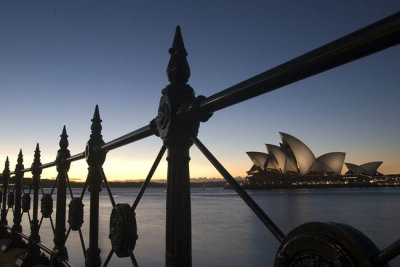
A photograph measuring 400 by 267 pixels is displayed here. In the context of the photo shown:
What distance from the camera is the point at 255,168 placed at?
102188 millimetres

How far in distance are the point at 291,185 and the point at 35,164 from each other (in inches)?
4510

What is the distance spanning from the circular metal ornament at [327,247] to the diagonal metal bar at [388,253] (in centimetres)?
2

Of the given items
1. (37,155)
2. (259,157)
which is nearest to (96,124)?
(37,155)

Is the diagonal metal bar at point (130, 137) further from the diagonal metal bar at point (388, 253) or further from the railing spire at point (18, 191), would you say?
the railing spire at point (18, 191)

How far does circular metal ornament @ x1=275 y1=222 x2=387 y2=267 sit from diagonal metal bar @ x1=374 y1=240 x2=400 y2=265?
2cm

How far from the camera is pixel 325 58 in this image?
3.02ft

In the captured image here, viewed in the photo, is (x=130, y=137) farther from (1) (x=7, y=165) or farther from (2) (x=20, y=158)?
(1) (x=7, y=165)

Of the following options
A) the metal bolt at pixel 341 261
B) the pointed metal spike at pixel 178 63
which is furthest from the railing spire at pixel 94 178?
the metal bolt at pixel 341 261

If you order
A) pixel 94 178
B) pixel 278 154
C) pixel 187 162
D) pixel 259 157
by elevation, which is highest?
pixel 278 154

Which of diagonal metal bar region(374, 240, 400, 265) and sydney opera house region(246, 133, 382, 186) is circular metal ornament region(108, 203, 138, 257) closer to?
diagonal metal bar region(374, 240, 400, 265)

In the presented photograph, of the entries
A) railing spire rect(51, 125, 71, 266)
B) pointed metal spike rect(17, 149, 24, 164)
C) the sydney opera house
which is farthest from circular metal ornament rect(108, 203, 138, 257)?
the sydney opera house

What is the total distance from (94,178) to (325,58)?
237 cm

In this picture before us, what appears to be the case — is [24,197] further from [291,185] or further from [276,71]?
[291,185]

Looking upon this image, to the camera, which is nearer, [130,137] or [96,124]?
[130,137]
